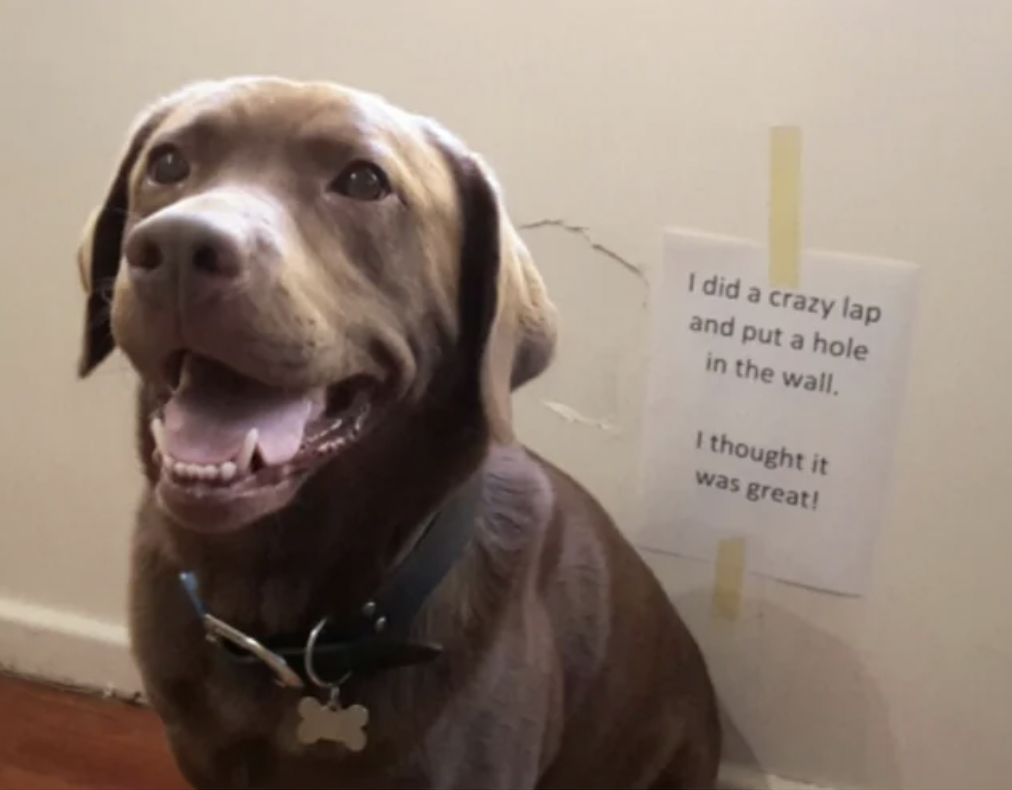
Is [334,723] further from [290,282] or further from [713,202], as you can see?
[713,202]

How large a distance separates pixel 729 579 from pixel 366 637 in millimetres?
672

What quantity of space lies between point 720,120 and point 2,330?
1.01 meters

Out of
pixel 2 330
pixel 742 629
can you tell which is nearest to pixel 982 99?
pixel 742 629

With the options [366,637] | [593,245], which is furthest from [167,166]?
[593,245]

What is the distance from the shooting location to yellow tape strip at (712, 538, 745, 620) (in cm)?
171

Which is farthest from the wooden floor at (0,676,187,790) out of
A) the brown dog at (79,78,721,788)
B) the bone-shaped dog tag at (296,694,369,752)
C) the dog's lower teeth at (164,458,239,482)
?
the dog's lower teeth at (164,458,239,482)

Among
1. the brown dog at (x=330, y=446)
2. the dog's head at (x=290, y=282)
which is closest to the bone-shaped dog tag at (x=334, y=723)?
the brown dog at (x=330, y=446)

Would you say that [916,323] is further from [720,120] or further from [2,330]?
[2,330]

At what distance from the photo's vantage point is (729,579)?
1729 millimetres

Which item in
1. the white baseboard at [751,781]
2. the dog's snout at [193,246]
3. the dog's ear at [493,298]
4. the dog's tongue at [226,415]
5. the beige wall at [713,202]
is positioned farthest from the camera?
the white baseboard at [751,781]

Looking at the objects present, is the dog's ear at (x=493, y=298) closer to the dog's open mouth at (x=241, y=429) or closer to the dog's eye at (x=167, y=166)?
the dog's open mouth at (x=241, y=429)

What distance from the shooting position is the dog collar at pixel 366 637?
3.88 feet

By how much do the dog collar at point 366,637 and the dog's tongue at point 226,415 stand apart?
0.20 metres

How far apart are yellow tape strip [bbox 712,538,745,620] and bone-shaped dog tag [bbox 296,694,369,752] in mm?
662
